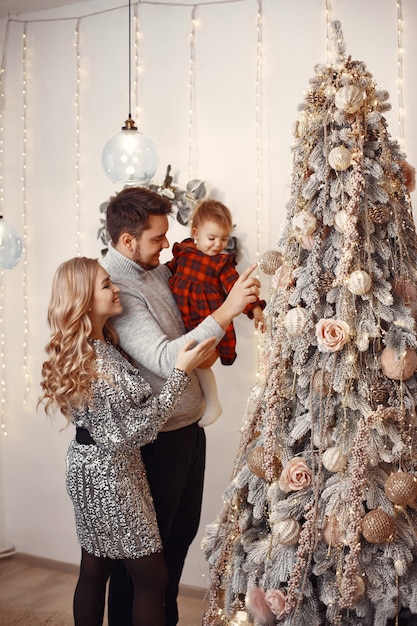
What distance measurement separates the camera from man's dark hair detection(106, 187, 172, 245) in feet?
7.89

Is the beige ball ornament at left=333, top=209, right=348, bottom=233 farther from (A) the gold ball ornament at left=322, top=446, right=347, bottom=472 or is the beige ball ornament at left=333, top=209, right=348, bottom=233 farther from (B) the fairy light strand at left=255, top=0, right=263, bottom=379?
(B) the fairy light strand at left=255, top=0, right=263, bottom=379

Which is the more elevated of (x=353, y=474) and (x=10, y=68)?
(x=10, y=68)

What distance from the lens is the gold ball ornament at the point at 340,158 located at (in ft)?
6.30

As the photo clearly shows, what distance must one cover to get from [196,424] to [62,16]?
2074mm

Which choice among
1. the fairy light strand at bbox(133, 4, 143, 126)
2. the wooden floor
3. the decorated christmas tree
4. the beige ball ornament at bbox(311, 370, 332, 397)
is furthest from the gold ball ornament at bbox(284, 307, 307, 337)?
the fairy light strand at bbox(133, 4, 143, 126)

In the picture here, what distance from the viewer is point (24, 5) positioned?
3.51 meters

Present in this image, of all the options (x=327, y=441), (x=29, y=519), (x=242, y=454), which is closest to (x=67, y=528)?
(x=29, y=519)

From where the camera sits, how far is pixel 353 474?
1871mm

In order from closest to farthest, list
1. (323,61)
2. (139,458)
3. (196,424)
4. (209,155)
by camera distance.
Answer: (139,458)
(196,424)
(323,61)
(209,155)

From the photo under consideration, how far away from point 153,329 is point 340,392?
683 mm

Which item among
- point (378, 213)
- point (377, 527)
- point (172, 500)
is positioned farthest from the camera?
point (172, 500)

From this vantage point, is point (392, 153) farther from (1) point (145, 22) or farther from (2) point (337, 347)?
(1) point (145, 22)

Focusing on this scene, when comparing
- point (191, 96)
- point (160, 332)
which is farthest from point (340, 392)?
point (191, 96)

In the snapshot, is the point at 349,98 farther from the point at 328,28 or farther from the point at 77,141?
the point at 77,141
